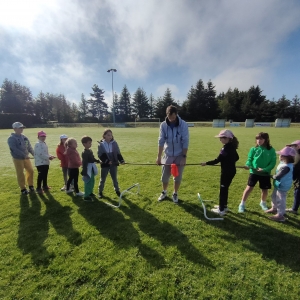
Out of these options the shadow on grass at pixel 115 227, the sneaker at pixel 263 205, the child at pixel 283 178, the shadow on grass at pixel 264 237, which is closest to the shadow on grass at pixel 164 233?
the shadow on grass at pixel 115 227

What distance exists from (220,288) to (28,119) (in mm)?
64281

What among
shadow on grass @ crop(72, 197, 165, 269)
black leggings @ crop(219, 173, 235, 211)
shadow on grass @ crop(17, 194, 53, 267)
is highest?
black leggings @ crop(219, 173, 235, 211)

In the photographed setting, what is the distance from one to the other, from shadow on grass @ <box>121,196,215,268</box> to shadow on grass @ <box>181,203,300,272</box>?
0.77 m

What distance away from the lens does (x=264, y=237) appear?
3.45 meters

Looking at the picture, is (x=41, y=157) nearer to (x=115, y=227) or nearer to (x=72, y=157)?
(x=72, y=157)

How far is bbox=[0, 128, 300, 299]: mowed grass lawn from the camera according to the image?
2451 mm

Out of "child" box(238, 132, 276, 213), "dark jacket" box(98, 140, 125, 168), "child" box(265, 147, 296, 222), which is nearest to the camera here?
"child" box(265, 147, 296, 222)

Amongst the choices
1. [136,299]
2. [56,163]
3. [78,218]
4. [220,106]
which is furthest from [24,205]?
[220,106]

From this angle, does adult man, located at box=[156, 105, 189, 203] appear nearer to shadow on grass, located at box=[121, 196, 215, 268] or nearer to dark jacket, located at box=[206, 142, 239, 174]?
dark jacket, located at box=[206, 142, 239, 174]

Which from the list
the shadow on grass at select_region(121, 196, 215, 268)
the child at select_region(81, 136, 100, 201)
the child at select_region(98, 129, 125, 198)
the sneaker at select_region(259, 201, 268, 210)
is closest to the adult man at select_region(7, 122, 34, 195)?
the child at select_region(81, 136, 100, 201)

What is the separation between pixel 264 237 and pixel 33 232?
433cm

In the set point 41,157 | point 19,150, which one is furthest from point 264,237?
point 19,150

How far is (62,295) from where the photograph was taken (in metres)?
2.39

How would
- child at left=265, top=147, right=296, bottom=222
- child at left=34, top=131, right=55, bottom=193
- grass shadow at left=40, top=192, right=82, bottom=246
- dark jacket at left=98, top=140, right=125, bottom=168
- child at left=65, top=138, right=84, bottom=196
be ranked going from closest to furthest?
grass shadow at left=40, top=192, right=82, bottom=246 → child at left=265, top=147, right=296, bottom=222 → dark jacket at left=98, top=140, right=125, bottom=168 → child at left=65, top=138, right=84, bottom=196 → child at left=34, top=131, right=55, bottom=193
